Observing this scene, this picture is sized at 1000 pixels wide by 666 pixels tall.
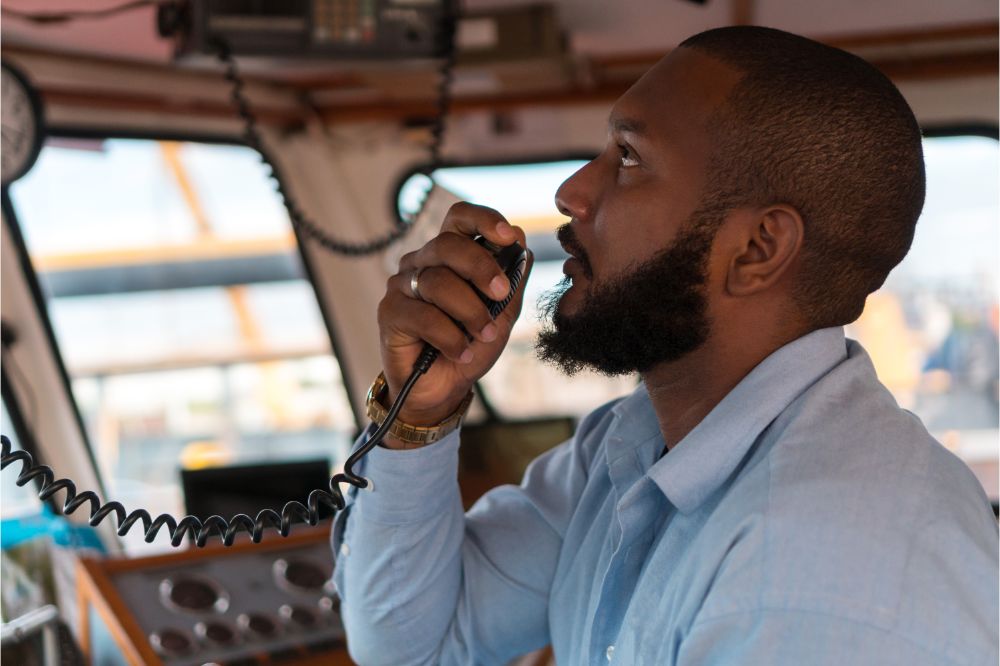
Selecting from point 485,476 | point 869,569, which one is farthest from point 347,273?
point 869,569

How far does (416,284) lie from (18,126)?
6.15ft

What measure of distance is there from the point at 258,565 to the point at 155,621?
0.27 meters

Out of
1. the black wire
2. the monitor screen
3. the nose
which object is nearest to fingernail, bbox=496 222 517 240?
the nose

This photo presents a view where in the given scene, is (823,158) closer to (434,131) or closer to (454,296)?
(454,296)

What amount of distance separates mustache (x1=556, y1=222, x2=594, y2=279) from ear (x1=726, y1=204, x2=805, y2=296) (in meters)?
0.16

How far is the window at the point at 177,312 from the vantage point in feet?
11.9

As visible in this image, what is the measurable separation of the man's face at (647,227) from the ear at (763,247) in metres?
0.03

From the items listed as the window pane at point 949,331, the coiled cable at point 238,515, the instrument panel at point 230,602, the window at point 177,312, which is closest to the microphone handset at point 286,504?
the coiled cable at point 238,515

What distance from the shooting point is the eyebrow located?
125 cm

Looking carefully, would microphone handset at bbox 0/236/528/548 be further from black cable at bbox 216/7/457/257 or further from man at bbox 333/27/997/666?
black cable at bbox 216/7/457/257

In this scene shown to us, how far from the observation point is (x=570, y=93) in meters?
3.91

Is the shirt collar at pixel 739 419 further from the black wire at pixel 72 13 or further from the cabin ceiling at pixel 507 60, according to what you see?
the black wire at pixel 72 13

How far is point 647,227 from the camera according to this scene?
4.03 feet

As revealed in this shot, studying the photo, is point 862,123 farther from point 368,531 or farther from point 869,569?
point 368,531
